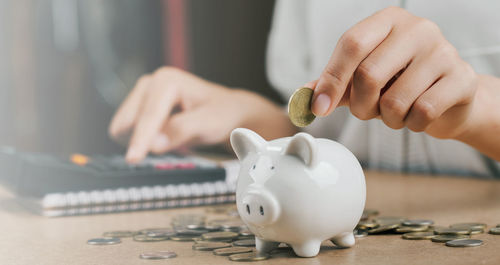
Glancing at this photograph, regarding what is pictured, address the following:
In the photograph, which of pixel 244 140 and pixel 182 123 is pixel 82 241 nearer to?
pixel 244 140

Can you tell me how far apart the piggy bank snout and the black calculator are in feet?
1.38

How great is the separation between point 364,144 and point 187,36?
2.05 m

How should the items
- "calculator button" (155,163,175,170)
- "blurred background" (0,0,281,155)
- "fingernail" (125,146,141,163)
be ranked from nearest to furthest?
"calculator button" (155,163,175,170) → "fingernail" (125,146,141,163) → "blurred background" (0,0,281,155)

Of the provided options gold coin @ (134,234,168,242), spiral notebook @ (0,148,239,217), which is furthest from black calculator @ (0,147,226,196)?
gold coin @ (134,234,168,242)

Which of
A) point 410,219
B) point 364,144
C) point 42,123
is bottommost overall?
point 410,219

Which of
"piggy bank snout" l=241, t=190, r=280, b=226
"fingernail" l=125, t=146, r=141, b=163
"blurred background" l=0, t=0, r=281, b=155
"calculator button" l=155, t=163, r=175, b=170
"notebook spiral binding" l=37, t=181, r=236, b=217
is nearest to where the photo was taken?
"piggy bank snout" l=241, t=190, r=280, b=226

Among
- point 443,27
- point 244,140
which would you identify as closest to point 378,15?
point 244,140

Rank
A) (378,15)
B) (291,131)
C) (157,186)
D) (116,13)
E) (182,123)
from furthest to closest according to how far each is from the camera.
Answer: (116,13) < (291,131) < (182,123) < (157,186) < (378,15)

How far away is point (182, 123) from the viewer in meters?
1.53

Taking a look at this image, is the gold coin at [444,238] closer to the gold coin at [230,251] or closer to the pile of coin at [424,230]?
the pile of coin at [424,230]

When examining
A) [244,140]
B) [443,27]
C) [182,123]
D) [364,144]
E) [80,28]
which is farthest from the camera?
[80,28]

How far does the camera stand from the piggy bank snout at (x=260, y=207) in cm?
59

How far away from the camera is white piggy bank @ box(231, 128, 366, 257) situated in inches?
23.6

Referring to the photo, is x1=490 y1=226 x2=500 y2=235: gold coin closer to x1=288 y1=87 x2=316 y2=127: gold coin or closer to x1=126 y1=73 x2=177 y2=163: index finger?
x1=288 y1=87 x2=316 y2=127: gold coin
